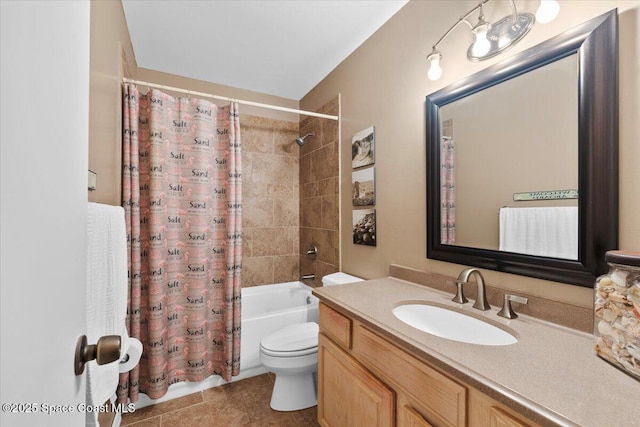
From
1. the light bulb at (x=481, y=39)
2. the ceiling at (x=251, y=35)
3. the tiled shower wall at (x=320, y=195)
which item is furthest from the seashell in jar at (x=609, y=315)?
the ceiling at (x=251, y=35)

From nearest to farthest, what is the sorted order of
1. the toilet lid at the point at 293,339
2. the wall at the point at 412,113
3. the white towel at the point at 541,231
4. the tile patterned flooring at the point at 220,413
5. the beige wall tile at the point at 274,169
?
1. the wall at the point at 412,113
2. the white towel at the point at 541,231
3. the tile patterned flooring at the point at 220,413
4. the toilet lid at the point at 293,339
5. the beige wall tile at the point at 274,169

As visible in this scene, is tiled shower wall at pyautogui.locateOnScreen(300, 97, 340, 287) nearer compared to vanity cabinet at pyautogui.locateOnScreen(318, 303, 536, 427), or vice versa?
vanity cabinet at pyautogui.locateOnScreen(318, 303, 536, 427)

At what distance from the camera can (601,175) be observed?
912 millimetres

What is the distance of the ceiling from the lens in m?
1.72

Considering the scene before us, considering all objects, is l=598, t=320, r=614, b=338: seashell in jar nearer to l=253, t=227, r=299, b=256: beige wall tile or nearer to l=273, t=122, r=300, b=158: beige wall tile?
l=253, t=227, r=299, b=256: beige wall tile

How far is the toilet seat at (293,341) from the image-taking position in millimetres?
1736

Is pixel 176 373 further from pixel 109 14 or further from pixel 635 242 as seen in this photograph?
pixel 635 242

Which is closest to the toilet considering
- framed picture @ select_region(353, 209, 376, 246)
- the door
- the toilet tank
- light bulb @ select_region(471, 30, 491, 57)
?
the toilet tank

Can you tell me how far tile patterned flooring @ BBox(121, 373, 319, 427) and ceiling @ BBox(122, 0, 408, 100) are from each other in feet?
8.54

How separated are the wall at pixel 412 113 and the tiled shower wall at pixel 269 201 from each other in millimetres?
903

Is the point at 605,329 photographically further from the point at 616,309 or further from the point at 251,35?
the point at 251,35

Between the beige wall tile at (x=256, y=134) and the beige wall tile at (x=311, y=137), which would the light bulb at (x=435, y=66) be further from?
the beige wall tile at (x=256, y=134)

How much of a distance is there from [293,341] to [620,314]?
168 centimetres

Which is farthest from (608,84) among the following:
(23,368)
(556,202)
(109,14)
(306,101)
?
(306,101)
